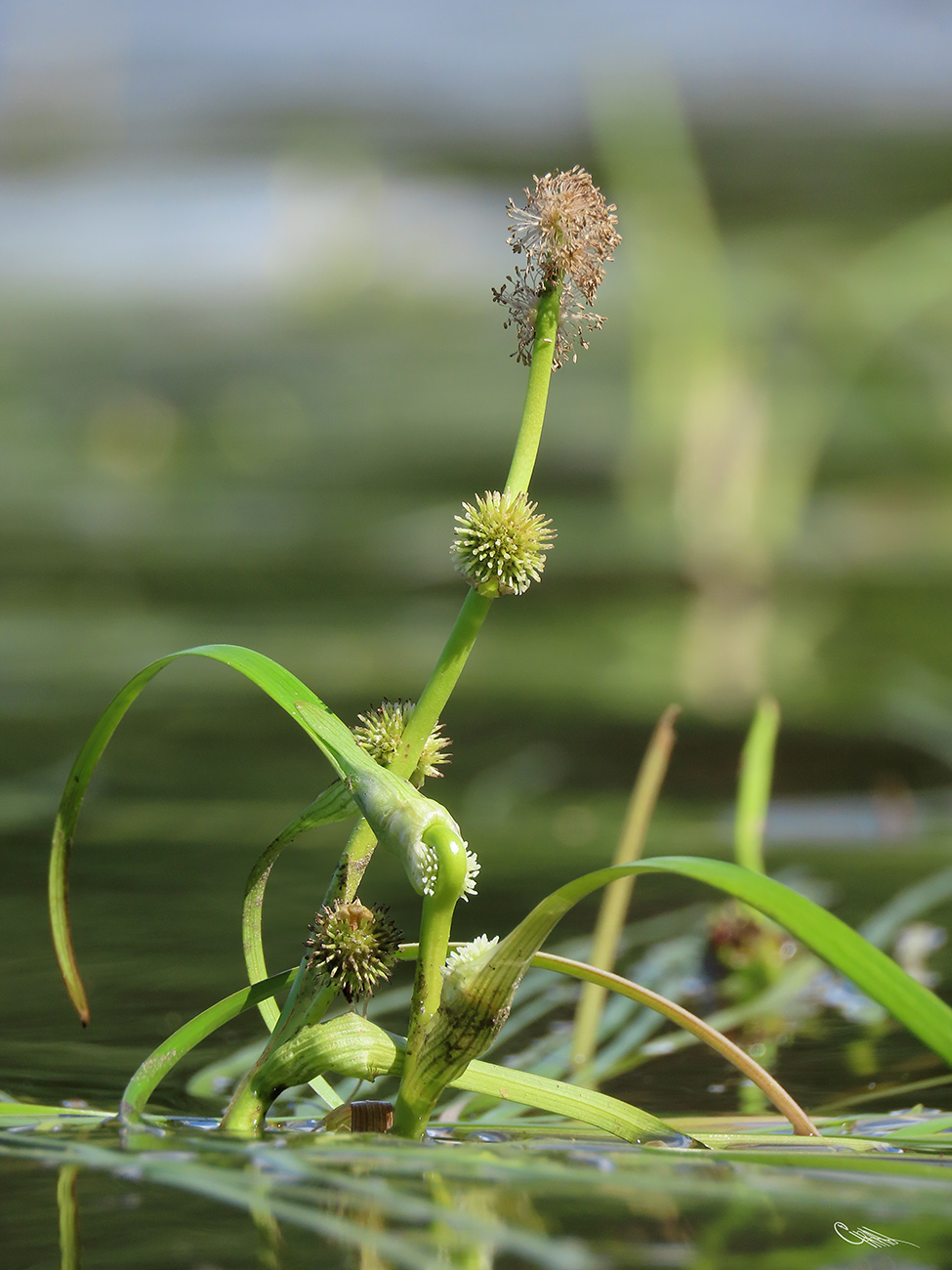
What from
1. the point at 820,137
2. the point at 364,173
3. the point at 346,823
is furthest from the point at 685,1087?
the point at 820,137

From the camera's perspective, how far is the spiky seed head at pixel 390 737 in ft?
1.22

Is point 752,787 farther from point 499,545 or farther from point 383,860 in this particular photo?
point 383,860

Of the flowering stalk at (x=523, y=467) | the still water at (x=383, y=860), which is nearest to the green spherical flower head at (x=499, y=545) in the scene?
the flowering stalk at (x=523, y=467)

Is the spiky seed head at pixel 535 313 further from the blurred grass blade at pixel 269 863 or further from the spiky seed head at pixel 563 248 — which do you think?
the blurred grass blade at pixel 269 863

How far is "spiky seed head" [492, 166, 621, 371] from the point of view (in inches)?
14.3

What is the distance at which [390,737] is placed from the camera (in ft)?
1.22

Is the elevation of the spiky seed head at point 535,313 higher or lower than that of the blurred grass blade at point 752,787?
higher

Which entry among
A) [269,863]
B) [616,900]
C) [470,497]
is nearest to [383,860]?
[616,900]

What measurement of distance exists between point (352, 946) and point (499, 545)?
0.10 metres

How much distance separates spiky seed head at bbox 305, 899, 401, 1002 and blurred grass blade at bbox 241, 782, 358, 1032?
0.03 meters

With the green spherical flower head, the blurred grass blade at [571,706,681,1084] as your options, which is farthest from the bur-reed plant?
the blurred grass blade at [571,706,681,1084]

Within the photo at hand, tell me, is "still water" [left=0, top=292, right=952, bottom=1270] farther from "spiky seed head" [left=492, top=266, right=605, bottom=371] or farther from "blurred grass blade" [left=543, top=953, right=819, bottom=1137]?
"spiky seed head" [left=492, top=266, right=605, bottom=371]

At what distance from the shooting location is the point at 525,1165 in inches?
12.1

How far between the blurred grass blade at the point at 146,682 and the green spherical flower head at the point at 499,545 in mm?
49
